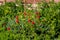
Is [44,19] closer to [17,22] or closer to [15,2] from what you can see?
[17,22]

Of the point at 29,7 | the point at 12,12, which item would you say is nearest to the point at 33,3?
the point at 29,7

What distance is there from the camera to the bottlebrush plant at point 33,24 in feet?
19.5

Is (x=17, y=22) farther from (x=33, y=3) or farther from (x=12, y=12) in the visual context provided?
(x=33, y=3)

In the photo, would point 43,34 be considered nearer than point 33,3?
Yes

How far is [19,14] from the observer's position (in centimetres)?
672

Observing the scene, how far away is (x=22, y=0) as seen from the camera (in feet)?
24.3

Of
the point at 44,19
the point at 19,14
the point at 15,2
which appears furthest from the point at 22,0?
the point at 44,19

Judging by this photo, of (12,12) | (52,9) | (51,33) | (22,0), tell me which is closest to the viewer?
(51,33)

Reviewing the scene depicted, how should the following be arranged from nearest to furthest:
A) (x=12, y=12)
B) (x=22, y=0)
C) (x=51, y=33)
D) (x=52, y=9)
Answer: (x=51, y=33)
(x=52, y=9)
(x=12, y=12)
(x=22, y=0)

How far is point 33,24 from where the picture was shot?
618cm

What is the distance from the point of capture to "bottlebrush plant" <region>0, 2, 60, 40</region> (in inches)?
234

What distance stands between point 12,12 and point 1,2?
30.4 inches

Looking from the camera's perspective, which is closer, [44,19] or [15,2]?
[44,19]

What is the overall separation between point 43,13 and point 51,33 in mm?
663
